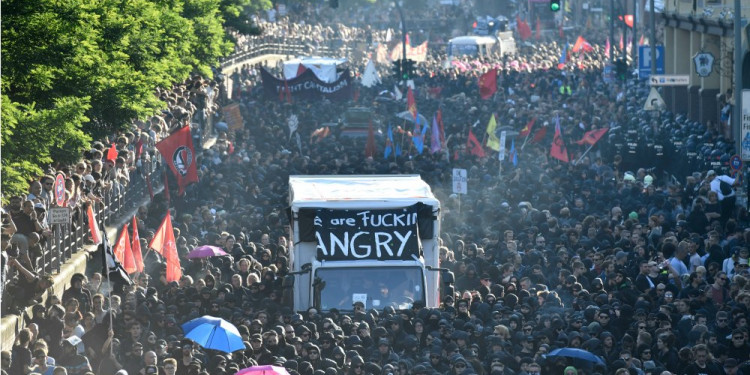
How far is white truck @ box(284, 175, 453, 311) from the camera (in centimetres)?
2223

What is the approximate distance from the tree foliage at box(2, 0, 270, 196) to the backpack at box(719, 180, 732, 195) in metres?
10.9

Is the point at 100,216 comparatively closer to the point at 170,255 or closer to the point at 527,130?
the point at 170,255

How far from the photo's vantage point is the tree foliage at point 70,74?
24219mm

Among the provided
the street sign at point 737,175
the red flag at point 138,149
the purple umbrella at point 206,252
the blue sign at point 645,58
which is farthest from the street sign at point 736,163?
the blue sign at point 645,58

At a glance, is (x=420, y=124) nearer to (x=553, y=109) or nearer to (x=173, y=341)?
(x=553, y=109)

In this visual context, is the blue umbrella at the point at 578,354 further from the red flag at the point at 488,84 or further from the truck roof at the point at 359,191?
the red flag at the point at 488,84

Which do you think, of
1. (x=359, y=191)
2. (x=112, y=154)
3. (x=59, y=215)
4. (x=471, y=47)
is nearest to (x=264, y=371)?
(x=59, y=215)

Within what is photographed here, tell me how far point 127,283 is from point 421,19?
88.5m

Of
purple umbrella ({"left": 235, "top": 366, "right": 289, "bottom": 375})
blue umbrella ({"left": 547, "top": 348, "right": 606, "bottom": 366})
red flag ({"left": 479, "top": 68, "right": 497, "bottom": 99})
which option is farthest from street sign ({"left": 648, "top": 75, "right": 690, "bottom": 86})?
purple umbrella ({"left": 235, "top": 366, "right": 289, "bottom": 375})

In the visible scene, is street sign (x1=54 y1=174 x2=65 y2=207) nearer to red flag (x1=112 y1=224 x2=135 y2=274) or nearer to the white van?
red flag (x1=112 y1=224 x2=135 y2=274)

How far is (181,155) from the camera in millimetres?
31406

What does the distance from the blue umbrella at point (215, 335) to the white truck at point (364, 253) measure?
10.0 feet

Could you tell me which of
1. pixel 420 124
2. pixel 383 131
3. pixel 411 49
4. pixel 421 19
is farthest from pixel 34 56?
pixel 421 19

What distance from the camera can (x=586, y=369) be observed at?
18500 mm
